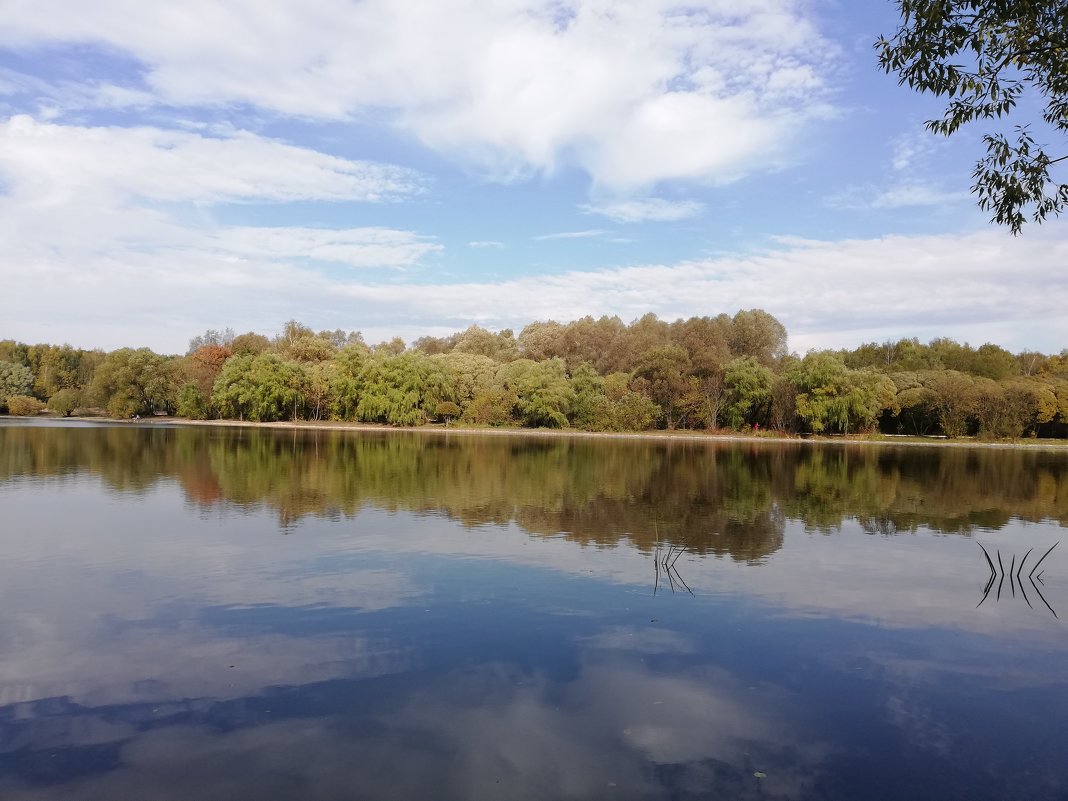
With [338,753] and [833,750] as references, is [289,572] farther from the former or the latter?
[833,750]

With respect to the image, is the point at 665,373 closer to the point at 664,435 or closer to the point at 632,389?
the point at 632,389

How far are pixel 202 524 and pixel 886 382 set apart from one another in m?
61.3

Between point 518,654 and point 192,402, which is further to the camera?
point 192,402

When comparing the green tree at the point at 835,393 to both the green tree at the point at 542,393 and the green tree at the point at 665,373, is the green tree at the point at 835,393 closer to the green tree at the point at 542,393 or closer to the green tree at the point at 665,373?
the green tree at the point at 665,373

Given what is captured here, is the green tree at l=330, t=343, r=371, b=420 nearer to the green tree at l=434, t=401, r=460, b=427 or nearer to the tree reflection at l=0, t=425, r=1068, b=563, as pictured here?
the green tree at l=434, t=401, r=460, b=427

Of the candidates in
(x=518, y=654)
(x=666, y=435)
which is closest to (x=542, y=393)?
(x=666, y=435)

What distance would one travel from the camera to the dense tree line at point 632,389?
62.5 metres

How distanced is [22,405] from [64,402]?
4524 millimetres

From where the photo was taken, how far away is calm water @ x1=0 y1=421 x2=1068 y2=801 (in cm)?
598

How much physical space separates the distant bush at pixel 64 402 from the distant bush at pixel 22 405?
153 centimetres

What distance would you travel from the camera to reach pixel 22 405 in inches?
3135

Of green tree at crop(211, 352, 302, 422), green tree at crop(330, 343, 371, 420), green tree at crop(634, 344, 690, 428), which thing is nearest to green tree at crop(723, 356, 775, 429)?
green tree at crop(634, 344, 690, 428)

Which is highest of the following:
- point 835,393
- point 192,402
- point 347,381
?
point 347,381

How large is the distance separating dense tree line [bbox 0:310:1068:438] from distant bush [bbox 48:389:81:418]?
0.49 ft
